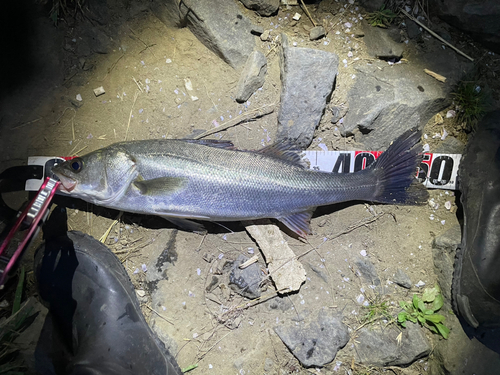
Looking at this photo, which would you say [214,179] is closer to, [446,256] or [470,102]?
[446,256]

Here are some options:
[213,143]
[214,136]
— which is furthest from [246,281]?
[214,136]

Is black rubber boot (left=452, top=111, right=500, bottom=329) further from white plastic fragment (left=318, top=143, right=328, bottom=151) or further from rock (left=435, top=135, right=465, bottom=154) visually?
white plastic fragment (left=318, top=143, right=328, bottom=151)

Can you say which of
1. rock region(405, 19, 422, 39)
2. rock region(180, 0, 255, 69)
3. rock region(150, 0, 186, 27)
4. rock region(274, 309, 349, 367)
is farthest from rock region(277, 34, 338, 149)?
rock region(274, 309, 349, 367)

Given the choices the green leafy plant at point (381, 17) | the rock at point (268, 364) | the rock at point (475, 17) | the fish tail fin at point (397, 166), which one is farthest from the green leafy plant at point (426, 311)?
the green leafy plant at point (381, 17)

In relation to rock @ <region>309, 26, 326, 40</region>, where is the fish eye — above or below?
below

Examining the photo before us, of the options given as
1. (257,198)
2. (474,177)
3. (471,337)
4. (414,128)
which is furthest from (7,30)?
(471,337)

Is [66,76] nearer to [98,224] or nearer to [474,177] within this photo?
[98,224]
